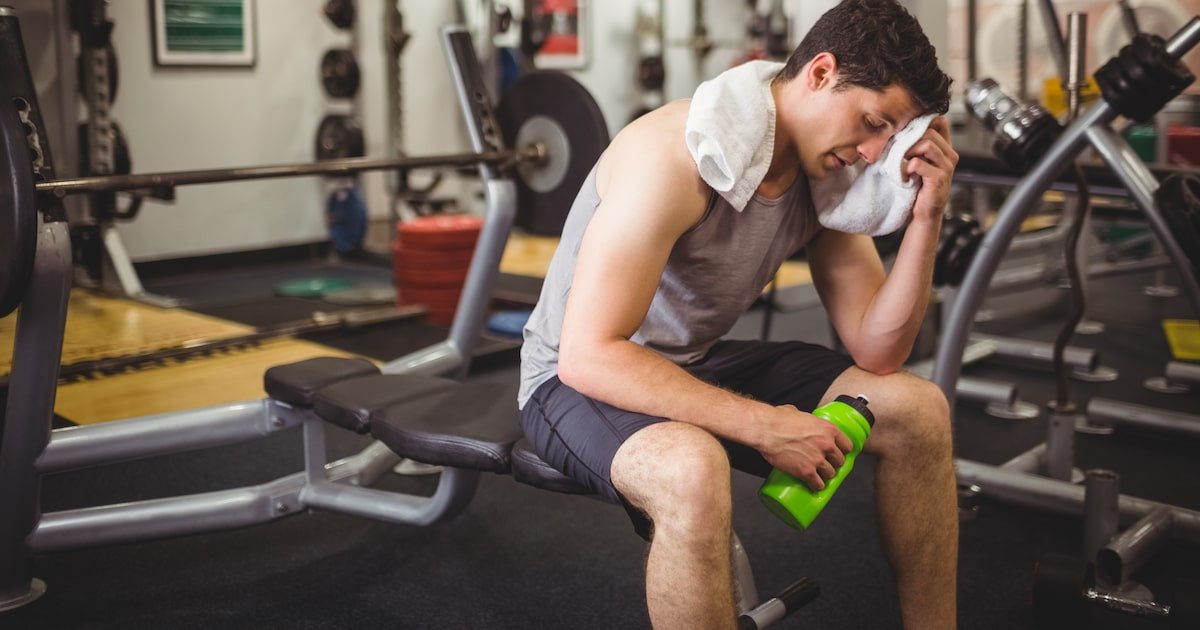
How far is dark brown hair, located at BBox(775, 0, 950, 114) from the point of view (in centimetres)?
132

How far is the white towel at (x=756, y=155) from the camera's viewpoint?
4.42ft

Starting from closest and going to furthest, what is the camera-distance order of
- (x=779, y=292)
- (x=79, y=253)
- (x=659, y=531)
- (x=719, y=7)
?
(x=659, y=531), (x=79, y=253), (x=779, y=292), (x=719, y=7)

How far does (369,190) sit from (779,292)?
263 centimetres

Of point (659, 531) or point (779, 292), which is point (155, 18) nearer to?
point (779, 292)

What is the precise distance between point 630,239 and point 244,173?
39.2 inches

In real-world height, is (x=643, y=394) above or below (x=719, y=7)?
below

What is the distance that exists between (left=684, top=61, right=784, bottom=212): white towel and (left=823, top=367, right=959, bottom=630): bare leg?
35 cm

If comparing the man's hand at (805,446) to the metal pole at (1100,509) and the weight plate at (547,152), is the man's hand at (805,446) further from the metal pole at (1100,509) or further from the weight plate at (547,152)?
the weight plate at (547,152)

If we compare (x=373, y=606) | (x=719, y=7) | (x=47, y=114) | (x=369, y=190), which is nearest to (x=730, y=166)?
(x=373, y=606)

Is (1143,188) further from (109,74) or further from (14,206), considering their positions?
(109,74)

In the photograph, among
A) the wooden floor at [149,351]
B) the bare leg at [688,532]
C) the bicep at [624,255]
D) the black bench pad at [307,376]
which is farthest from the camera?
the wooden floor at [149,351]

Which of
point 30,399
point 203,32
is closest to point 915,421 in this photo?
point 30,399

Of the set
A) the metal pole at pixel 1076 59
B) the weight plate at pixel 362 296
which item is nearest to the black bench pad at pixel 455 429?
the metal pole at pixel 1076 59

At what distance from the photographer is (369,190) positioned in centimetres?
612
